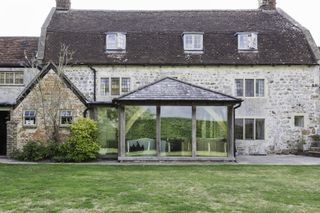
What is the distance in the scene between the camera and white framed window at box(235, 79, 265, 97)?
25.9 meters

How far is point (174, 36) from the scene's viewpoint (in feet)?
89.6

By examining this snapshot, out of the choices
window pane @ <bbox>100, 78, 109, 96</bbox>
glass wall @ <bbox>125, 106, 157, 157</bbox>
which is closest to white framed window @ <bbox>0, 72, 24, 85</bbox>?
window pane @ <bbox>100, 78, 109, 96</bbox>

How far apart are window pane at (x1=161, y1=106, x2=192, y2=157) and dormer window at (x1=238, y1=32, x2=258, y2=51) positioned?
782 cm

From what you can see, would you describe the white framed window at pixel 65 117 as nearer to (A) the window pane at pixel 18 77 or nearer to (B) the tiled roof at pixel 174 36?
(B) the tiled roof at pixel 174 36

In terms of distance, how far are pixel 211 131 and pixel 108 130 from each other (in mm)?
5500

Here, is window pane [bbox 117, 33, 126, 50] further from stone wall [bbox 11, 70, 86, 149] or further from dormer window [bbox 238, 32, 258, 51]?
dormer window [bbox 238, 32, 258, 51]

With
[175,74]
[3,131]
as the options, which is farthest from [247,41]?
[3,131]

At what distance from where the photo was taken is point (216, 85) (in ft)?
84.9

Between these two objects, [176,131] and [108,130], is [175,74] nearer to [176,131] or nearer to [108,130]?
[176,131]

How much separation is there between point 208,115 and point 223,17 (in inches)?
428

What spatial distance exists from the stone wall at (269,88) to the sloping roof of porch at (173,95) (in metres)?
4.37

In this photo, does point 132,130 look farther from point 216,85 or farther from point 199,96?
point 216,85

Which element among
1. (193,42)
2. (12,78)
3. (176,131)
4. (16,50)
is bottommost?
(176,131)

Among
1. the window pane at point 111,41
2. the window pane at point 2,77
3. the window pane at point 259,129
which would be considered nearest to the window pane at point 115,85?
the window pane at point 111,41
